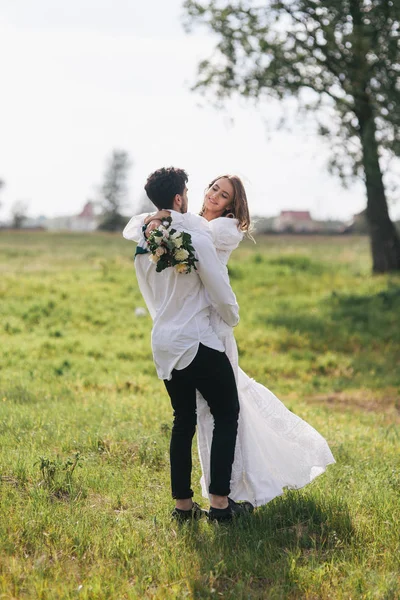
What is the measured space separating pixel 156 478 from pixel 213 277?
206cm

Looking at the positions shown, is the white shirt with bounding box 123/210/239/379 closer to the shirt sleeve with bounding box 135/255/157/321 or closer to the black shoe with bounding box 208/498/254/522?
the shirt sleeve with bounding box 135/255/157/321

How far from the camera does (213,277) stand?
14.2ft

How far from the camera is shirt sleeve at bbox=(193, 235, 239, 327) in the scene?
14.1ft

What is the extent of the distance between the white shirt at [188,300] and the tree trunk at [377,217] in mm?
15030

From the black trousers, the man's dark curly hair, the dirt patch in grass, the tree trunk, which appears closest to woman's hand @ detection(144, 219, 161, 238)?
the man's dark curly hair

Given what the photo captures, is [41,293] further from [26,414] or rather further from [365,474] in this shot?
[365,474]

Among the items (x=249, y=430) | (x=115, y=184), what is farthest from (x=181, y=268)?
(x=115, y=184)

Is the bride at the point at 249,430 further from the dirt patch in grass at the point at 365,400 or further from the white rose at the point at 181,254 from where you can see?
the dirt patch in grass at the point at 365,400

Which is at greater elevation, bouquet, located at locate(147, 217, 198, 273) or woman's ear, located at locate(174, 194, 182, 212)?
woman's ear, located at locate(174, 194, 182, 212)

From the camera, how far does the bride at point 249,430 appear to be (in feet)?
15.1

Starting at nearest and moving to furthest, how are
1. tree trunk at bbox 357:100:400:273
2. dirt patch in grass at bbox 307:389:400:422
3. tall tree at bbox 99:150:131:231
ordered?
dirt patch in grass at bbox 307:389:400:422, tree trunk at bbox 357:100:400:273, tall tree at bbox 99:150:131:231

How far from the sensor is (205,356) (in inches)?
172

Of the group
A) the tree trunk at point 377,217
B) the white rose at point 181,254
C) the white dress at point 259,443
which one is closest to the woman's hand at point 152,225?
the white rose at point 181,254

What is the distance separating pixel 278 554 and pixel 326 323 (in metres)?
11.2
